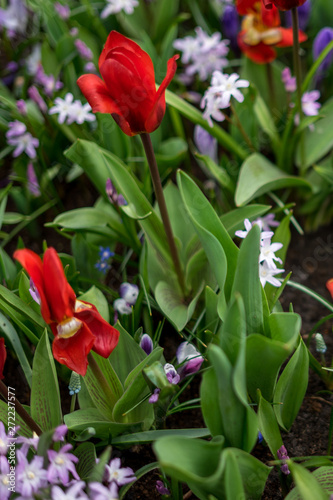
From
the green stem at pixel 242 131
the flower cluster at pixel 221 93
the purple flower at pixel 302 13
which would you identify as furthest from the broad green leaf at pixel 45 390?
the purple flower at pixel 302 13

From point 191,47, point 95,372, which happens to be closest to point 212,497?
point 95,372

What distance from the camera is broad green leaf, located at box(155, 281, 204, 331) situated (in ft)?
3.73

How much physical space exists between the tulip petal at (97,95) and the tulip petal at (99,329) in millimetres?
358

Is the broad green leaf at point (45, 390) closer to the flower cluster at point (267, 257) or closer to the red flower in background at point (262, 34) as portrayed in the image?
the flower cluster at point (267, 257)

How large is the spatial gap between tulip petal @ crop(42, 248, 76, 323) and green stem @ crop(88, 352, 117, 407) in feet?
0.50

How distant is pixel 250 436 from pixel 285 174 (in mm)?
878

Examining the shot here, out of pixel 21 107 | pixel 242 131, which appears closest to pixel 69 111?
pixel 21 107

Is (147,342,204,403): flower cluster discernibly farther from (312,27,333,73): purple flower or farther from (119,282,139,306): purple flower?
(312,27,333,73): purple flower

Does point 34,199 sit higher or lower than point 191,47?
lower

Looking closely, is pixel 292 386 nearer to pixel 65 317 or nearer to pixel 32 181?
pixel 65 317

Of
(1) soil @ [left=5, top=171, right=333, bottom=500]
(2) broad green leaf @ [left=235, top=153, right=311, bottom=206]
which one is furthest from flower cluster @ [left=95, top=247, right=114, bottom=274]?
(2) broad green leaf @ [left=235, top=153, right=311, bottom=206]

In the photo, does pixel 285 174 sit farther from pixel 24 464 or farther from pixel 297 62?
pixel 24 464

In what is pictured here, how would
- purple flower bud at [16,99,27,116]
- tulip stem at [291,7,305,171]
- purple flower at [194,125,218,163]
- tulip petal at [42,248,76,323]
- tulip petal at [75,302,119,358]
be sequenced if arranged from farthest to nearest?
purple flower bud at [16,99,27,116], purple flower at [194,125,218,163], tulip stem at [291,7,305,171], tulip petal at [75,302,119,358], tulip petal at [42,248,76,323]

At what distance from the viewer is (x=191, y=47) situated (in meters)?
1.76
